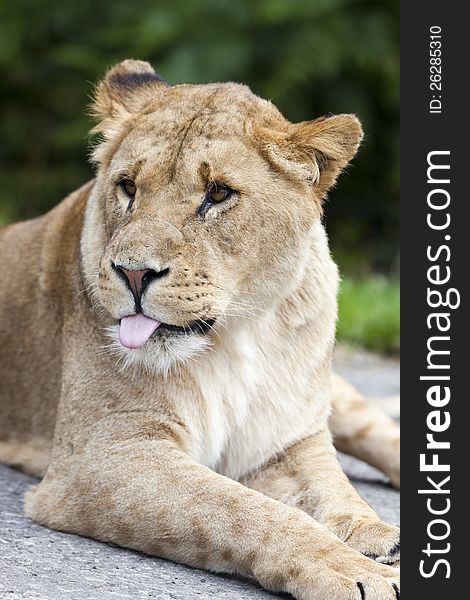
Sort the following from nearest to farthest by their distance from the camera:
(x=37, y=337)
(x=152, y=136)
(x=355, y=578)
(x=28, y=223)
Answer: (x=355, y=578) → (x=152, y=136) → (x=37, y=337) → (x=28, y=223)

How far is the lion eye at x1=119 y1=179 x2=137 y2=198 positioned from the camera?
11.3 feet

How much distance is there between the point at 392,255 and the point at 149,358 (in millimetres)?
7458

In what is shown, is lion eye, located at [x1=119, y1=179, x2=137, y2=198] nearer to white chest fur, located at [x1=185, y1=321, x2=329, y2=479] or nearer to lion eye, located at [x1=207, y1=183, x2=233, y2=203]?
lion eye, located at [x1=207, y1=183, x2=233, y2=203]

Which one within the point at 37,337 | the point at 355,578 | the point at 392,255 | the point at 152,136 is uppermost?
the point at 392,255

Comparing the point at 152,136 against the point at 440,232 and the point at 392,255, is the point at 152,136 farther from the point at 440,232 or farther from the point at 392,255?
the point at 392,255

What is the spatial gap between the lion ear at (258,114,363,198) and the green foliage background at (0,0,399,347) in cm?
582

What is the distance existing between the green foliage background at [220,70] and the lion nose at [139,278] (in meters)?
6.07

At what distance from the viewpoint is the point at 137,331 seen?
3219mm

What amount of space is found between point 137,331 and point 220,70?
6.67m

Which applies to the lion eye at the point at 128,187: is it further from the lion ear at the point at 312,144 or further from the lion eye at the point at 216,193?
the lion ear at the point at 312,144

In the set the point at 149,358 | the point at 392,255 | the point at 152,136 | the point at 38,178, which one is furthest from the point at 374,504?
the point at 38,178

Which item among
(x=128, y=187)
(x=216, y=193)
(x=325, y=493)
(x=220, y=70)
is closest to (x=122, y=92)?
(x=128, y=187)

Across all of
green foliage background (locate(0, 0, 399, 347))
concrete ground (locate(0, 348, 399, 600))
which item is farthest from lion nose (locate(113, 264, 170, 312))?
green foliage background (locate(0, 0, 399, 347))

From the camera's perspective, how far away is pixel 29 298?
4.17 metres
